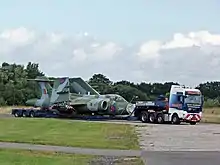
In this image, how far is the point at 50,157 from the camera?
19.0 metres

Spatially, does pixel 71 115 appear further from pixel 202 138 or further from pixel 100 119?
pixel 202 138

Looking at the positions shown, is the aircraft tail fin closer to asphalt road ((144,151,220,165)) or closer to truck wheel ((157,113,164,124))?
truck wheel ((157,113,164,124))

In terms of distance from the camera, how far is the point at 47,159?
1820cm

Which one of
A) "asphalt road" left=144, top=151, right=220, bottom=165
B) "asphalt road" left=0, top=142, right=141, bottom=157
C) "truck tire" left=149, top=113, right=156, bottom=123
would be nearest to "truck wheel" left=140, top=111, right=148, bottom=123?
"truck tire" left=149, top=113, right=156, bottom=123

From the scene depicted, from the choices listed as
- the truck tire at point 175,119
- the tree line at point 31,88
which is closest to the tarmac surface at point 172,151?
the truck tire at point 175,119

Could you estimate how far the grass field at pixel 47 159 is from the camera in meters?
17.3

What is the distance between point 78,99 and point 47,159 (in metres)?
42.9

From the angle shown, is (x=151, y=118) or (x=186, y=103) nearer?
(x=186, y=103)

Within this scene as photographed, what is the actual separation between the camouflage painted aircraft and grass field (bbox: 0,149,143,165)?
3616 cm

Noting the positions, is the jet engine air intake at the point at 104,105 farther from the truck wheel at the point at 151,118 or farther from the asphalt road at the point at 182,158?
the asphalt road at the point at 182,158

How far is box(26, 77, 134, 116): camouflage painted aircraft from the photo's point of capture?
189 ft

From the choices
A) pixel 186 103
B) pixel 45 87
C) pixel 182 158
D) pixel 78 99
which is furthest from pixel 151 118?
pixel 182 158

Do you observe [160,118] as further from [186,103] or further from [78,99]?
[78,99]

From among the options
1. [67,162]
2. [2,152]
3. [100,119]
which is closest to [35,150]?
[2,152]
